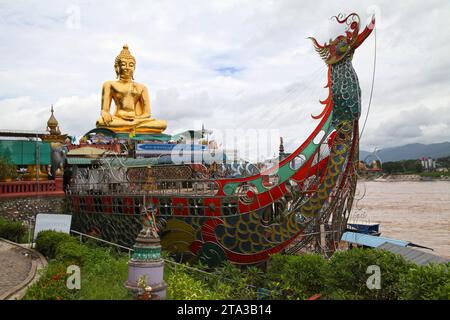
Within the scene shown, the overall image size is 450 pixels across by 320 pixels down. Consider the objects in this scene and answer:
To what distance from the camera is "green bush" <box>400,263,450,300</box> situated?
5.78 m

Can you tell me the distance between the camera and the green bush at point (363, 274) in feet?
23.3

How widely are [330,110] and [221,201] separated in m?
3.39

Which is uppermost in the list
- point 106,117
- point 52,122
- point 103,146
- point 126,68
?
point 126,68

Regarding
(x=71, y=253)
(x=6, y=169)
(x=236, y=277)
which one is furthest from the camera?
(x=6, y=169)

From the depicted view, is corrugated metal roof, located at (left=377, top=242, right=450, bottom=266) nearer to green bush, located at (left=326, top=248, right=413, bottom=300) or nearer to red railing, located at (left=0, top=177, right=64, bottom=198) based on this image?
green bush, located at (left=326, top=248, right=413, bottom=300)

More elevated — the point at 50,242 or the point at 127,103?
the point at 127,103

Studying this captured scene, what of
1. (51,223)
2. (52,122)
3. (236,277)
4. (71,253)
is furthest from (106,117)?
(236,277)

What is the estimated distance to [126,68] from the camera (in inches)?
850

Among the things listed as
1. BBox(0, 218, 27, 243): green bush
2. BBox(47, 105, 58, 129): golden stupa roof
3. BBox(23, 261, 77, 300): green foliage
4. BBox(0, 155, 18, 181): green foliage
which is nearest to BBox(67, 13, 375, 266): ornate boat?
BBox(23, 261, 77, 300): green foliage

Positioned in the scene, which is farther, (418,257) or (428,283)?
(418,257)

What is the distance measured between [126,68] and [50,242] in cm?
1212

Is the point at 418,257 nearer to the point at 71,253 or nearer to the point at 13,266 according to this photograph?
the point at 71,253

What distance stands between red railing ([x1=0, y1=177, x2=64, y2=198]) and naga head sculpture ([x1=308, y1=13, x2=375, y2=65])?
12053mm
